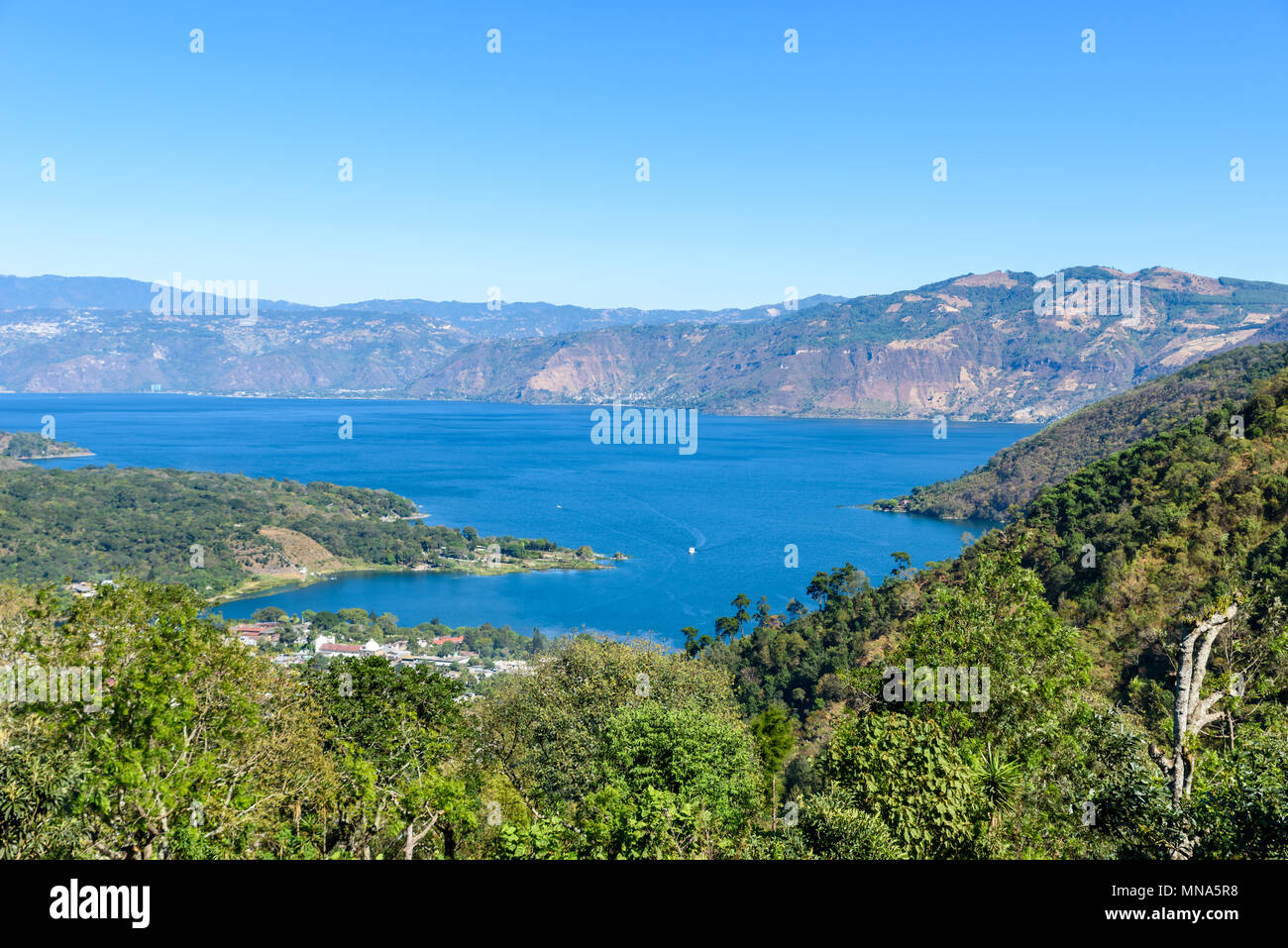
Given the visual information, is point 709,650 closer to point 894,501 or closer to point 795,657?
point 795,657

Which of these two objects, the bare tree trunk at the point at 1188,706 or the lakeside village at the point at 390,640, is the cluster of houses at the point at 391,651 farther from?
the bare tree trunk at the point at 1188,706

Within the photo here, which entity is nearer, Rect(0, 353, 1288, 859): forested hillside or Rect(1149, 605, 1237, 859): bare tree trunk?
Rect(1149, 605, 1237, 859): bare tree trunk

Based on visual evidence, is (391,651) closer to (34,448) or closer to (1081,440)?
(1081,440)

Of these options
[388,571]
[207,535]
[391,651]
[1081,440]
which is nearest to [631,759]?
[391,651]

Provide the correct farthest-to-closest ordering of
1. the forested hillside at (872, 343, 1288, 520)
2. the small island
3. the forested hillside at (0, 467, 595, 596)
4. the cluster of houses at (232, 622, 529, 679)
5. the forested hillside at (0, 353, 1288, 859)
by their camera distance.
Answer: the small island, the forested hillside at (872, 343, 1288, 520), the forested hillside at (0, 467, 595, 596), the cluster of houses at (232, 622, 529, 679), the forested hillside at (0, 353, 1288, 859)

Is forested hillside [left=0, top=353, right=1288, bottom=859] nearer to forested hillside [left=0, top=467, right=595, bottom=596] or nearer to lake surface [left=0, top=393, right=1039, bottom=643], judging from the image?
lake surface [left=0, top=393, right=1039, bottom=643]

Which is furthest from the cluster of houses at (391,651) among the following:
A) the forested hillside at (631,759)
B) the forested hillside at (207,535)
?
the forested hillside at (631,759)

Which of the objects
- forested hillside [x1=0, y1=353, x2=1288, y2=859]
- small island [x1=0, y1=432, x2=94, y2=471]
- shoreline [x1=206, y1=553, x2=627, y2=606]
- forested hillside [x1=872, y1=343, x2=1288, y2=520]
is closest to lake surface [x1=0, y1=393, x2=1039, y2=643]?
shoreline [x1=206, y1=553, x2=627, y2=606]
